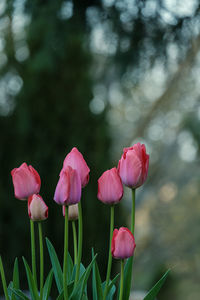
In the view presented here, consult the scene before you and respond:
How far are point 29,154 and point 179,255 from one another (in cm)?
609

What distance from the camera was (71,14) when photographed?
187 centimetres

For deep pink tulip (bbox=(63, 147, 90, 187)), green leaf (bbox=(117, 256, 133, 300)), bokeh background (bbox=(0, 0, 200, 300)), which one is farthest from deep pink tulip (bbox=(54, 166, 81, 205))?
bokeh background (bbox=(0, 0, 200, 300))

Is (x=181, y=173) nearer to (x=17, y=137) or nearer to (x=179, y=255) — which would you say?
(x=179, y=255)

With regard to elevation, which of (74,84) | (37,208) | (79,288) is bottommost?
(79,288)

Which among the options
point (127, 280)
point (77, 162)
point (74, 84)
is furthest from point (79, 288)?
point (74, 84)

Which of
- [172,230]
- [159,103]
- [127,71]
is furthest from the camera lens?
[172,230]

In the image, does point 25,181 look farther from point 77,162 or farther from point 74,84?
point 74,84

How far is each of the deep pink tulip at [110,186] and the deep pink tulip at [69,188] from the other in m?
0.05

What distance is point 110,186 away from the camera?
2.41 feet

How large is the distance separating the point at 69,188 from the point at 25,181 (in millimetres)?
99

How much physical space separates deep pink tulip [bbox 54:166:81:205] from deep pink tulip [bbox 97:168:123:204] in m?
0.05

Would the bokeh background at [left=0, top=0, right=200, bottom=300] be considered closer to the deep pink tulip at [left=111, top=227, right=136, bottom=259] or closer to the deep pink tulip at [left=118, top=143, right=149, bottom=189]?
the deep pink tulip at [left=118, top=143, right=149, bottom=189]

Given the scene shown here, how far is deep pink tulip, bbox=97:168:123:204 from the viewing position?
730 mm

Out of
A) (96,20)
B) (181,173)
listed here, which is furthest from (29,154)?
(181,173)
